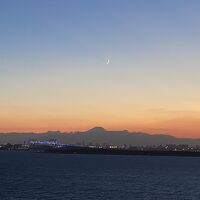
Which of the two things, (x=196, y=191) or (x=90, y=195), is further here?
(x=196, y=191)

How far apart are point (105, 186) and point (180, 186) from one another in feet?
43.6

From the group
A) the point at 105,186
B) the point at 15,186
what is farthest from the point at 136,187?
the point at 15,186

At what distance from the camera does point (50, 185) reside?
277ft

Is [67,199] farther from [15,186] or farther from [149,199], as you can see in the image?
[15,186]

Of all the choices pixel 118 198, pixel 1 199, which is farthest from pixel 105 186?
pixel 1 199

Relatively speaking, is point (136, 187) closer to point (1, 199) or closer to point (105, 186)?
point (105, 186)

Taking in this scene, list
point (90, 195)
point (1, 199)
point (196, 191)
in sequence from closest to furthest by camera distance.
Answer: point (1, 199) < point (90, 195) < point (196, 191)

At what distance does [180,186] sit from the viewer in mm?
87562

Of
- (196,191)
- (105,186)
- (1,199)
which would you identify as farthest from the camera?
(105,186)

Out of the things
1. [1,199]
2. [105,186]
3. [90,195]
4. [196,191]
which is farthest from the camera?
[105,186]

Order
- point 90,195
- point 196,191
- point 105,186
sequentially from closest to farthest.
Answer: point 90,195 → point 196,191 → point 105,186

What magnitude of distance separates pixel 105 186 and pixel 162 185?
35.8 feet

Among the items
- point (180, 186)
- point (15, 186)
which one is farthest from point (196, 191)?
point (15, 186)

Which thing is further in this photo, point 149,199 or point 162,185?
point 162,185
